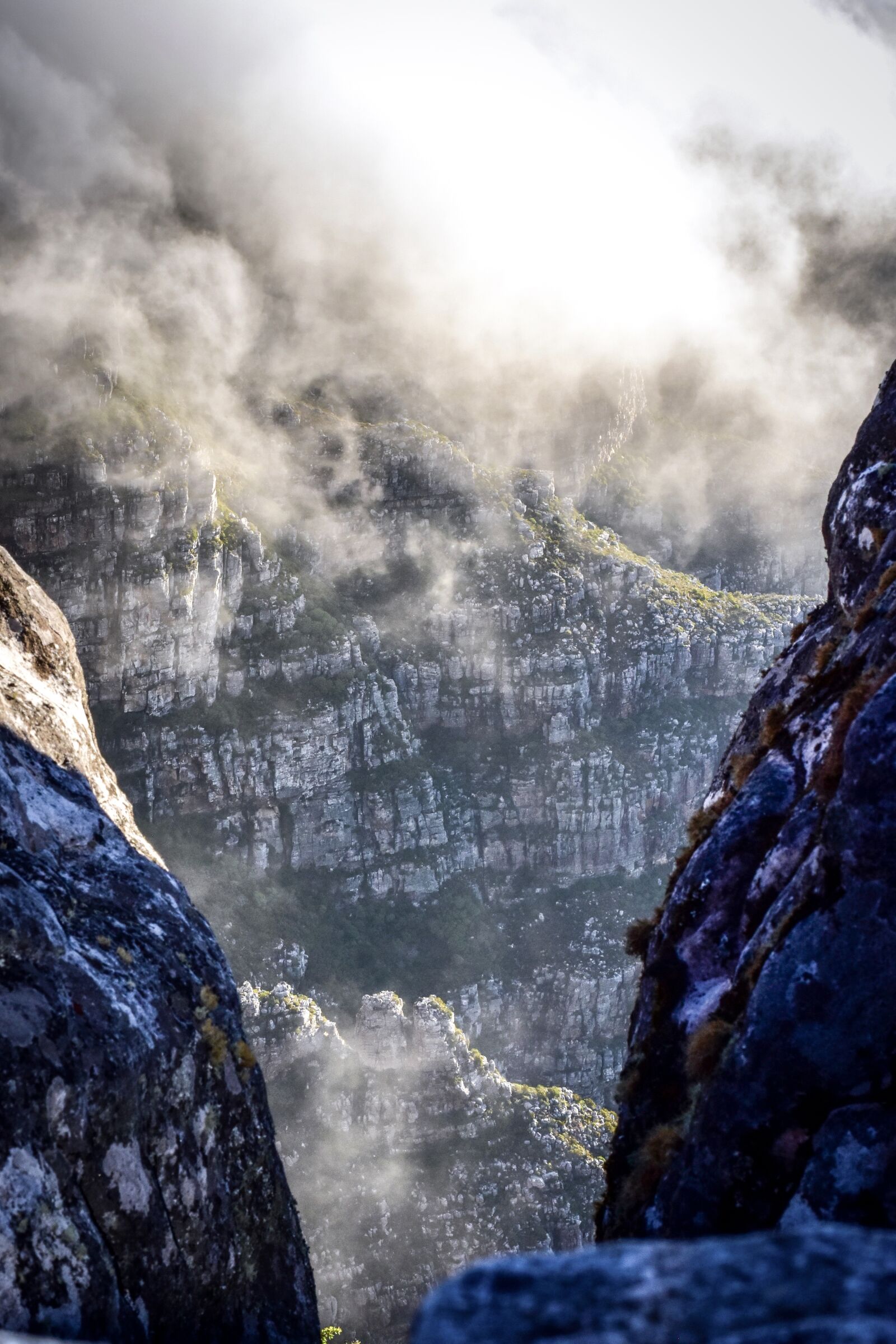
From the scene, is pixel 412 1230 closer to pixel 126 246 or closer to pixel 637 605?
pixel 637 605

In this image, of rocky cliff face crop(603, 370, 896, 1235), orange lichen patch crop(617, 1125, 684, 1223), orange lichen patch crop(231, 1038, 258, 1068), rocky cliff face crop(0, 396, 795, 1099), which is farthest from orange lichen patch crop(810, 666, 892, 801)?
rocky cliff face crop(0, 396, 795, 1099)

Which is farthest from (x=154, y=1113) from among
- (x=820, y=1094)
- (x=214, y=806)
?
(x=214, y=806)

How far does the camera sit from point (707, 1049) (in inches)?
624

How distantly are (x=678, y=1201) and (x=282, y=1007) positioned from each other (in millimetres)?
91930

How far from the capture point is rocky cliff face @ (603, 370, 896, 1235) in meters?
Result: 13.2

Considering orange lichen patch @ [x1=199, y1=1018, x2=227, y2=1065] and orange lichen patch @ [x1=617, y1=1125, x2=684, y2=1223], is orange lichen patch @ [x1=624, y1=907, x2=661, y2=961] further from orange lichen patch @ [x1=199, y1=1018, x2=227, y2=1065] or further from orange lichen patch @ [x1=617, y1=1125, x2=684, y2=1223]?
orange lichen patch @ [x1=199, y1=1018, x2=227, y2=1065]

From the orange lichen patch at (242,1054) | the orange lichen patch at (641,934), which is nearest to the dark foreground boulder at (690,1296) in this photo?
the orange lichen patch at (641,934)

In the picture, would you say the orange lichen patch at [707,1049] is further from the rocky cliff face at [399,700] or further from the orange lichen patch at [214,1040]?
the rocky cliff face at [399,700]

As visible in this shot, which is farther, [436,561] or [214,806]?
[436,561]

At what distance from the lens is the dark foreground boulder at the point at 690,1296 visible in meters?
6.35

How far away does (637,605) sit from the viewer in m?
176

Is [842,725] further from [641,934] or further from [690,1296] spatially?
[690,1296]

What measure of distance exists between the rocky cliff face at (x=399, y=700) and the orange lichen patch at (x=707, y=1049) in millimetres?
111307

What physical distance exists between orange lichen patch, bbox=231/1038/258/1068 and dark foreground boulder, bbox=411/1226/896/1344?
15401 mm
